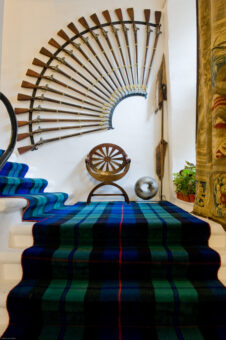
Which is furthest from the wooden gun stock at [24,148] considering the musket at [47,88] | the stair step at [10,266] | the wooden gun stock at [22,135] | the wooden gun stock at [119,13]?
the wooden gun stock at [119,13]

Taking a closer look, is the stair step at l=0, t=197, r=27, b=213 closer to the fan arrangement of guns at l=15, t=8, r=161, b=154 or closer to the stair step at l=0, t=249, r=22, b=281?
the stair step at l=0, t=249, r=22, b=281

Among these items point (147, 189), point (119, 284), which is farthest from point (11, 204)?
point (147, 189)

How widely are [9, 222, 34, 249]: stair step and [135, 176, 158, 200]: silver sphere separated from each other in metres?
1.84

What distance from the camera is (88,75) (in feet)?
10.9

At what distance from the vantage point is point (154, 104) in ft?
11.0

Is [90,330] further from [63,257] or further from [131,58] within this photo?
[131,58]

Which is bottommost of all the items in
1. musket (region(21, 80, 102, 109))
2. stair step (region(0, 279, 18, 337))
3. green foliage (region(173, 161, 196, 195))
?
stair step (region(0, 279, 18, 337))

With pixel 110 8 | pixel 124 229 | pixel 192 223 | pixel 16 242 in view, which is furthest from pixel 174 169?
pixel 110 8

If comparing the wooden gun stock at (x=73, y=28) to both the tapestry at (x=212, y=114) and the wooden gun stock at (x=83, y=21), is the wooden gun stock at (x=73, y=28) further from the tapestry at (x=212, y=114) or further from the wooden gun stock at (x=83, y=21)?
the tapestry at (x=212, y=114)

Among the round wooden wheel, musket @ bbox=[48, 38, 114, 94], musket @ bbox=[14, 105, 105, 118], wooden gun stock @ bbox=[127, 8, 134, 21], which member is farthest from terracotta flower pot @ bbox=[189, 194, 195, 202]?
wooden gun stock @ bbox=[127, 8, 134, 21]

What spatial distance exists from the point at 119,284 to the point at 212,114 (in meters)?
1.42

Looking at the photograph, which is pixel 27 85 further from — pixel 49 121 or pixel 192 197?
pixel 192 197

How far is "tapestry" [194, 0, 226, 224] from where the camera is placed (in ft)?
4.77

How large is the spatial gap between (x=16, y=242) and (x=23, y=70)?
304cm
